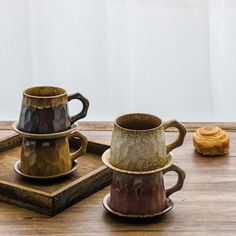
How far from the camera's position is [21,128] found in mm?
1195

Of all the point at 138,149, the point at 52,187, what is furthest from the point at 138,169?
the point at 52,187

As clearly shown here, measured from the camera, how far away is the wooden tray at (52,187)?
114 centimetres

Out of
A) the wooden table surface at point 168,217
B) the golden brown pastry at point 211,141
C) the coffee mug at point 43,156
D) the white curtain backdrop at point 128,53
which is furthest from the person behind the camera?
the white curtain backdrop at point 128,53

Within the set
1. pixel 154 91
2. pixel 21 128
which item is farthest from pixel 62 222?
pixel 154 91

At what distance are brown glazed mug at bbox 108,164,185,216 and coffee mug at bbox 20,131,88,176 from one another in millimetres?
135

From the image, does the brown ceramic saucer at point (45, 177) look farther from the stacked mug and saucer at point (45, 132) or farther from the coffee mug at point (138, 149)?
the coffee mug at point (138, 149)

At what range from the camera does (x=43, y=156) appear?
3.94 feet

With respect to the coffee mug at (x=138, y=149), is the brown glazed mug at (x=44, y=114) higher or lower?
higher

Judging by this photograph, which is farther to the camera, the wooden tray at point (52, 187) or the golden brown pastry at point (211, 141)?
the golden brown pastry at point (211, 141)

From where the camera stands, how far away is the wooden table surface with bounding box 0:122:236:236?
1.08 m

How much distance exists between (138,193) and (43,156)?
0.63 feet

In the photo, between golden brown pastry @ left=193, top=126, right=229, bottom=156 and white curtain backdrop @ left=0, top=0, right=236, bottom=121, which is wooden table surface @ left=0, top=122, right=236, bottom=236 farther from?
white curtain backdrop @ left=0, top=0, right=236, bottom=121

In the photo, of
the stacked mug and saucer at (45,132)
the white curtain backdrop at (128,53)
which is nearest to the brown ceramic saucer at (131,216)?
the stacked mug and saucer at (45,132)

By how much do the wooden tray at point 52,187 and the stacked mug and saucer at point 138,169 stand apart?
0.07 metres
